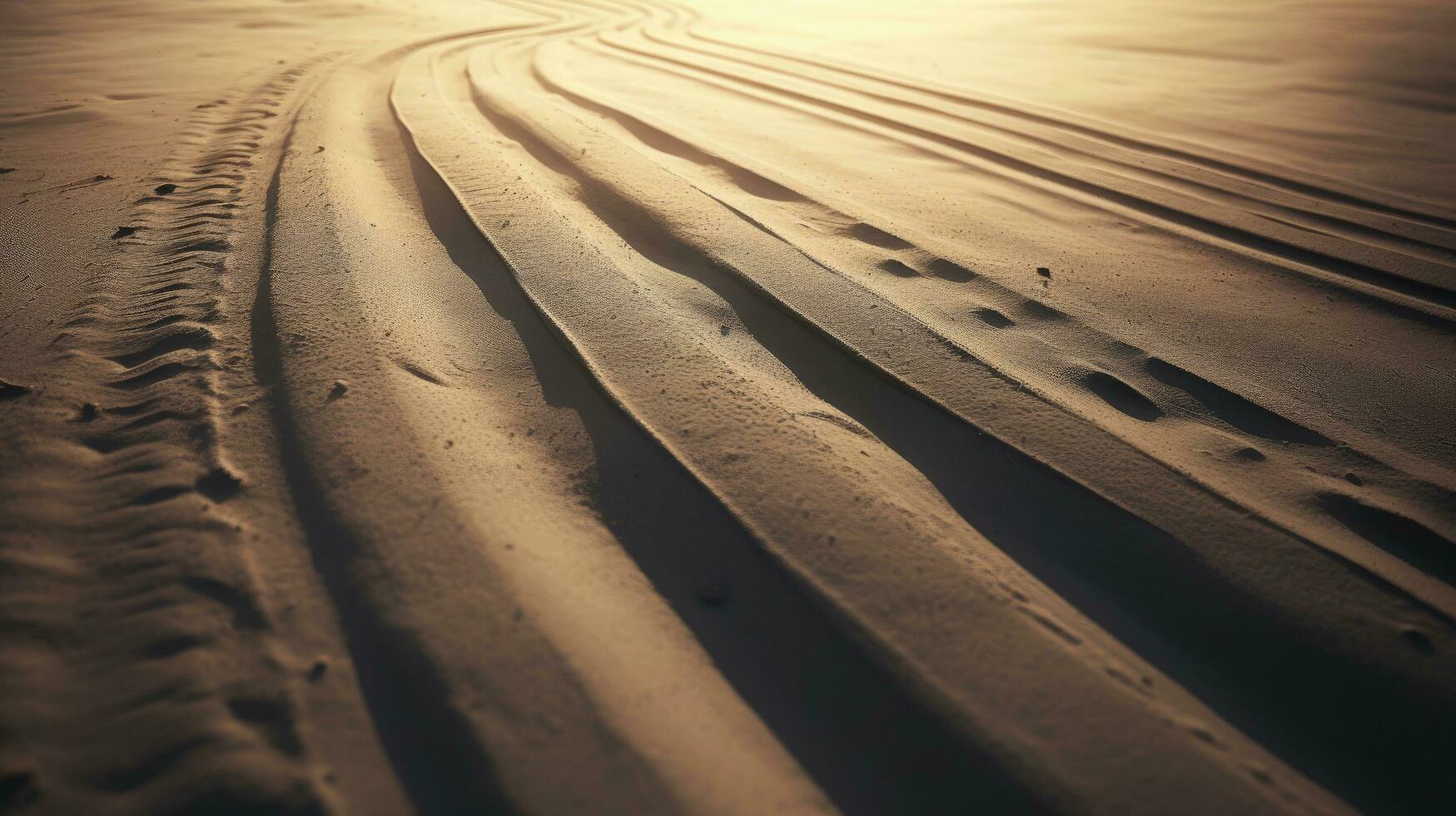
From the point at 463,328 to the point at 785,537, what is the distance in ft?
4.33

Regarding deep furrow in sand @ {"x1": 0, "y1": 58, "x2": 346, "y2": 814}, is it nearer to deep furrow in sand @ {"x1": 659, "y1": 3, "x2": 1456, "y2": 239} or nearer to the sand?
the sand

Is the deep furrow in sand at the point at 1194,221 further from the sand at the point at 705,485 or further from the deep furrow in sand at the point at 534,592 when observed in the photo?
the deep furrow in sand at the point at 534,592

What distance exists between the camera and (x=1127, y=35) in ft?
27.2

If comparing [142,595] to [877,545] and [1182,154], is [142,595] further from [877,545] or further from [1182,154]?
[1182,154]

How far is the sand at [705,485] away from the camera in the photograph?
1.18m

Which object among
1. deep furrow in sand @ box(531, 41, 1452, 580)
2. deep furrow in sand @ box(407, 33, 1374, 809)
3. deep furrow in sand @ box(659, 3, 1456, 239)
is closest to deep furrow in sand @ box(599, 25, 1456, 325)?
deep furrow in sand @ box(659, 3, 1456, 239)

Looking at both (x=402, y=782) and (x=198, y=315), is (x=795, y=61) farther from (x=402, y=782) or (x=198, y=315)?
(x=402, y=782)

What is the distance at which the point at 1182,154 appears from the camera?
432cm

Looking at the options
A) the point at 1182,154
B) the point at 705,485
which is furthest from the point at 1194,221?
the point at 705,485

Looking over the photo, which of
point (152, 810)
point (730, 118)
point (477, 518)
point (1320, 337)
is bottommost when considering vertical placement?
point (152, 810)

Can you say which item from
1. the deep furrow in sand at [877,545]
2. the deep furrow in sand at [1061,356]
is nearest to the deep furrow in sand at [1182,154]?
the deep furrow in sand at [1061,356]

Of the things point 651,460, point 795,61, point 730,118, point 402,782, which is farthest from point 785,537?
point 795,61

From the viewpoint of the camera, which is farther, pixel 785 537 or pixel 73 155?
pixel 73 155

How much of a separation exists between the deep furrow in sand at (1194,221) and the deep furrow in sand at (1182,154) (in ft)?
1.94
